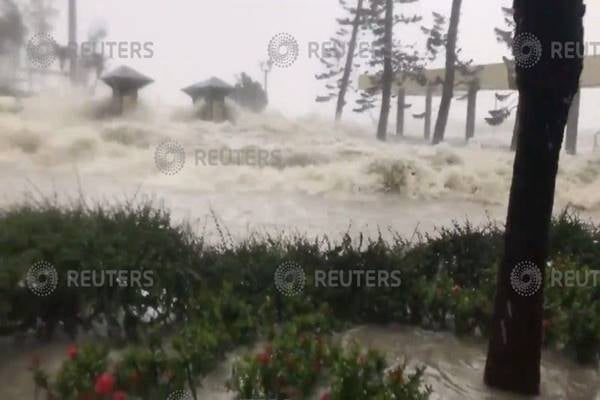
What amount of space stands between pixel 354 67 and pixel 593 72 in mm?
2571

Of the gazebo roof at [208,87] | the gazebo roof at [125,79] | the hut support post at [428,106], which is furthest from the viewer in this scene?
the hut support post at [428,106]

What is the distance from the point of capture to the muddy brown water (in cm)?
356

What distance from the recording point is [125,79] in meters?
5.80

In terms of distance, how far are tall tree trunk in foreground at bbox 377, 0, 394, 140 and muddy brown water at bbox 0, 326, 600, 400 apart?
2.57 meters

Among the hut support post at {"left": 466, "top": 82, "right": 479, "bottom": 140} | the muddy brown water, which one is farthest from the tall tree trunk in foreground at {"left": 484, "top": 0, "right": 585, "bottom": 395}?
the hut support post at {"left": 466, "top": 82, "right": 479, "bottom": 140}

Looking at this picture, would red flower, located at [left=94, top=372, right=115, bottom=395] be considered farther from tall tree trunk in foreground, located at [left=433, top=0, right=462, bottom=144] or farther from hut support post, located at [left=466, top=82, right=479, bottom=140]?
hut support post, located at [left=466, top=82, right=479, bottom=140]

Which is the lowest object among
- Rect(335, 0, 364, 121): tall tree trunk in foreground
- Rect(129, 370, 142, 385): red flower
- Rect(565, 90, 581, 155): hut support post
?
Rect(129, 370, 142, 385): red flower

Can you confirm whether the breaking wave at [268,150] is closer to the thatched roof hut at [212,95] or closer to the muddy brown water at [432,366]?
the thatched roof hut at [212,95]

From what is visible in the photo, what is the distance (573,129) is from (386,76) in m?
2.10

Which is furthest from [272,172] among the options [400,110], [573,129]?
[573,129]

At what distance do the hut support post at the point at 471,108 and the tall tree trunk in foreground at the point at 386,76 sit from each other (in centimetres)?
89

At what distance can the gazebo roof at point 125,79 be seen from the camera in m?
5.72

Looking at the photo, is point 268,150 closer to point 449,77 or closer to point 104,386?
point 449,77

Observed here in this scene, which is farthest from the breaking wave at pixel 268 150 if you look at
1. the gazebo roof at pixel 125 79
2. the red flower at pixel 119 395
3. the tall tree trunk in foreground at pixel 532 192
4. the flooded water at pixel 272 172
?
the red flower at pixel 119 395
